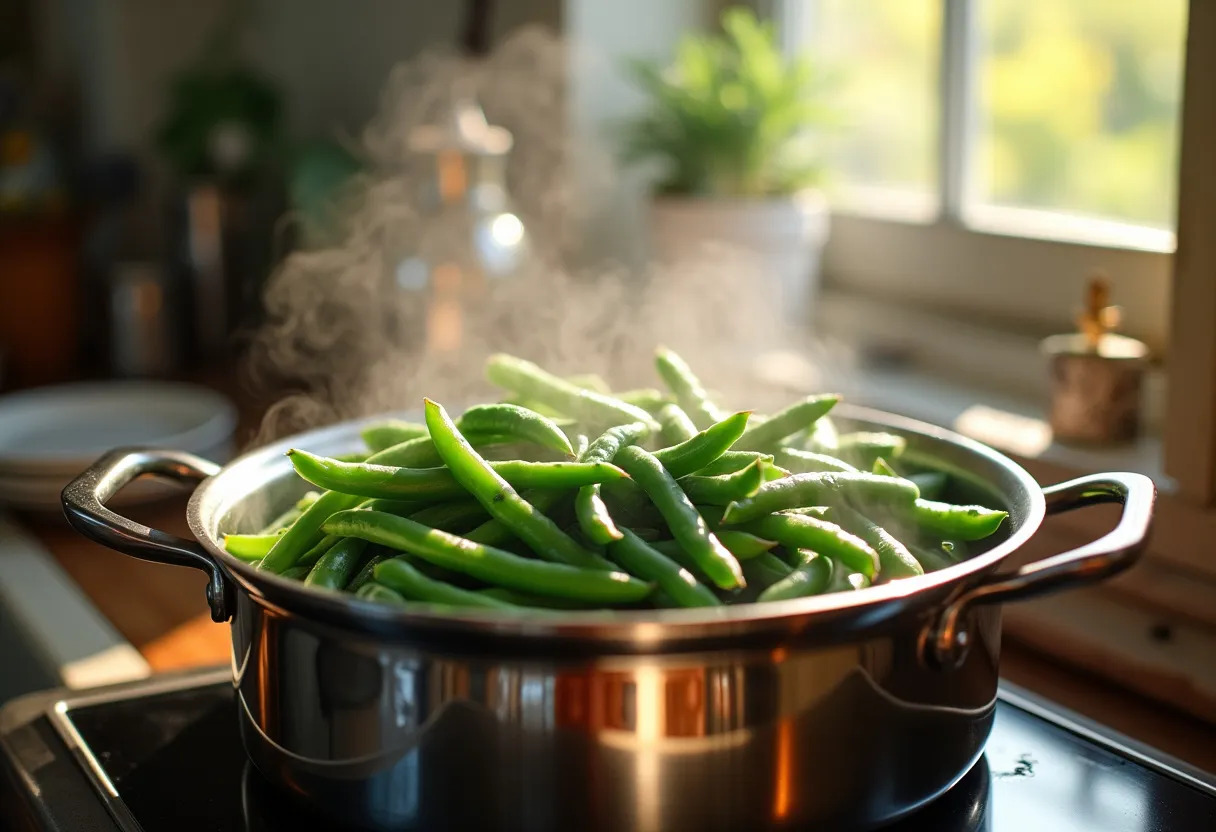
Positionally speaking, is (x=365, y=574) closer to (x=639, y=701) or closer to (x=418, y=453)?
(x=418, y=453)

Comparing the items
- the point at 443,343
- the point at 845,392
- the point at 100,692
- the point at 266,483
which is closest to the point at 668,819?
the point at 266,483

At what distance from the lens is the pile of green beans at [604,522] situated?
681mm

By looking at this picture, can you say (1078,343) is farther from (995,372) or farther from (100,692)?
(100,692)

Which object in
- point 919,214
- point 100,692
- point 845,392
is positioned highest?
point 919,214

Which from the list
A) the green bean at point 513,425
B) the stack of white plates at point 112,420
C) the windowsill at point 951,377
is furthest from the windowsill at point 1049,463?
the stack of white plates at point 112,420

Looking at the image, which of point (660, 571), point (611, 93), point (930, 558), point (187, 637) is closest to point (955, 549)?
point (930, 558)

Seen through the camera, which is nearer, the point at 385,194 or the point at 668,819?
the point at 668,819

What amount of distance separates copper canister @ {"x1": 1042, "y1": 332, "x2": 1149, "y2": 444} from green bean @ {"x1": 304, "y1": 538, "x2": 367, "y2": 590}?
0.80m

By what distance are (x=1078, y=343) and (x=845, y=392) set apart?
36cm

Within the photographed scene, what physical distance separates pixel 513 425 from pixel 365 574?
15 centimetres

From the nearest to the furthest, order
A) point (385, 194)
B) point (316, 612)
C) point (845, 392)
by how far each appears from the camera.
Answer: point (316, 612)
point (845, 392)
point (385, 194)

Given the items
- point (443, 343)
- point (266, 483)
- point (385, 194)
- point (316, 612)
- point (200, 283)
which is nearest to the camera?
point (316, 612)

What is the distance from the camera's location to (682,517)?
0.70 meters

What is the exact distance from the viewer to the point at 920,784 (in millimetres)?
705
